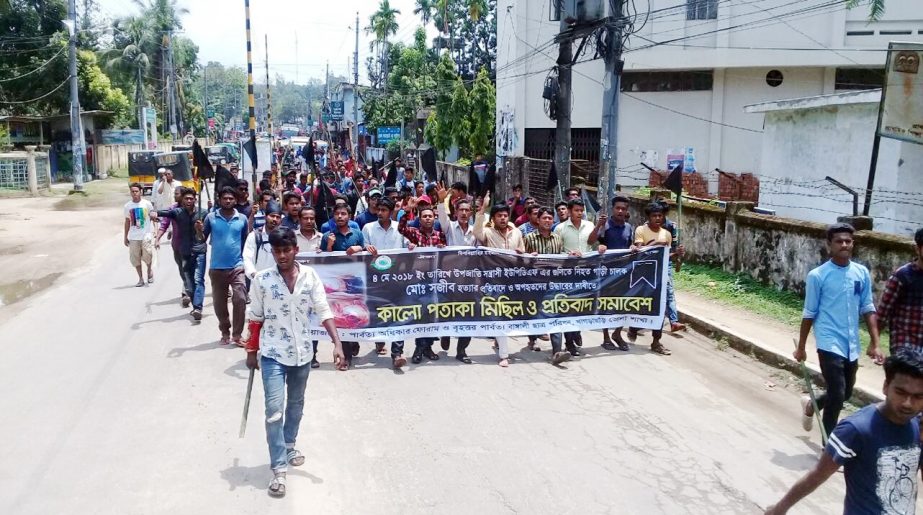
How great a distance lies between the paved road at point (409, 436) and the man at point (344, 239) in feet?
1.07

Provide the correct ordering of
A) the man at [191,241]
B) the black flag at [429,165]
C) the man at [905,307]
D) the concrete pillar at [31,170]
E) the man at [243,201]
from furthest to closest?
the concrete pillar at [31,170] < the black flag at [429,165] < the man at [243,201] < the man at [191,241] < the man at [905,307]

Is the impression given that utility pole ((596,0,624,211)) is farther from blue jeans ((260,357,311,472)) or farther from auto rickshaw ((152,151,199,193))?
auto rickshaw ((152,151,199,193))

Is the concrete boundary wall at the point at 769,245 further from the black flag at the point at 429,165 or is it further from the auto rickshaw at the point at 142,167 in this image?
the auto rickshaw at the point at 142,167

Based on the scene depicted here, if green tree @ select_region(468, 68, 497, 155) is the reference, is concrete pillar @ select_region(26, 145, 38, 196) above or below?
below

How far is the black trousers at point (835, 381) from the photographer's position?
564cm

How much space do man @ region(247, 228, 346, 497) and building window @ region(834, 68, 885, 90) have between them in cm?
2790

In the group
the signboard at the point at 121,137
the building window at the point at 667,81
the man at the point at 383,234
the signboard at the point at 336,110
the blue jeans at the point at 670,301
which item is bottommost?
the blue jeans at the point at 670,301

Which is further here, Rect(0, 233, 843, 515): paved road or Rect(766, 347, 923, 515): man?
Rect(0, 233, 843, 515): paved road

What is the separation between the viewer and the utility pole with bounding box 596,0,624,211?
14727 mm

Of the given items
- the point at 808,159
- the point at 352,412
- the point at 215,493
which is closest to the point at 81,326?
the point at 352,412

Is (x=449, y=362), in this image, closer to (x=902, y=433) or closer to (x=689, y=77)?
(x=902, y=433)

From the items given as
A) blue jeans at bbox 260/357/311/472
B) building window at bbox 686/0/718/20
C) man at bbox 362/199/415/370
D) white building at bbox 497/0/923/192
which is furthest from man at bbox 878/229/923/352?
building window at bbox 686/0/718/20

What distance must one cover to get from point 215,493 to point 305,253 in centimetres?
362

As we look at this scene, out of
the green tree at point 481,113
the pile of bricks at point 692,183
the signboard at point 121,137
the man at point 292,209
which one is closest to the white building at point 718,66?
the pile of bricks at point 692,183
